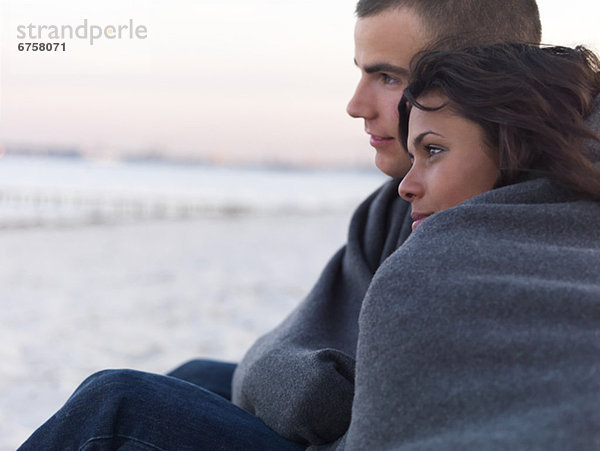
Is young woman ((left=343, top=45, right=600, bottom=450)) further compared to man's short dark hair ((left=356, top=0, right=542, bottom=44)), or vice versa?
Result: man's short dark hair ((left=356, top=0, right=542, bottom=44))

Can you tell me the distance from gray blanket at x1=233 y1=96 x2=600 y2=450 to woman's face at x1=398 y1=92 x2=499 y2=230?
169 millimetres

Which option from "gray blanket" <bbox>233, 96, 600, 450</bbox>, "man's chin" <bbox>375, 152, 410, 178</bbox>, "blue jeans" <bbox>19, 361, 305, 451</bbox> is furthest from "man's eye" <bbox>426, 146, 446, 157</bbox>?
"blue jeans" <bbox>19, 361, 305, 451</bbox>

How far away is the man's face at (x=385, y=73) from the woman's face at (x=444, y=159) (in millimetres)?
596

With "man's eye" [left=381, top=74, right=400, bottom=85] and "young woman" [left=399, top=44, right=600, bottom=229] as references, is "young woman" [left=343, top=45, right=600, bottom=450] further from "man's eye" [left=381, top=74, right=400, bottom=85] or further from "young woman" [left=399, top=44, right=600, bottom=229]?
"man's eye" [left=381, top=74, right=400, bottom=85]

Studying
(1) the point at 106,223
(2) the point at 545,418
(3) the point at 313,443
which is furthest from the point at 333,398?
(1) the point at 106,223

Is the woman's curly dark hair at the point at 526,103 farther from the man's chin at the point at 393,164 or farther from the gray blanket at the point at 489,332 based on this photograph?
the man's chin at the point at 393,164

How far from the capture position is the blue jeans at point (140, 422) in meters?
1.42

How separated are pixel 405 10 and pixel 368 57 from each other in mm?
172

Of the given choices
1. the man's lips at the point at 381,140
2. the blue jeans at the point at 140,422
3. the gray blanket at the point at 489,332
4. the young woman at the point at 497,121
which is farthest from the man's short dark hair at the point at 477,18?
the blue jeans at the point at 140,422

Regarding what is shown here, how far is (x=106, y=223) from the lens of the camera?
1309 cm

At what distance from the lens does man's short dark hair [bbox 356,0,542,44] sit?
2.05 m

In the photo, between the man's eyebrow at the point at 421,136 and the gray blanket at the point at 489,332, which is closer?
the gray blanket at the point at 489,332

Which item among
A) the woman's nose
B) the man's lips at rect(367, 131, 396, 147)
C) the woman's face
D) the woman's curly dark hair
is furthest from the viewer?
the man's lips at rect(367, 131, 396, 147)

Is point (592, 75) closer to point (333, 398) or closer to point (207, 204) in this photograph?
point (333, 398)
